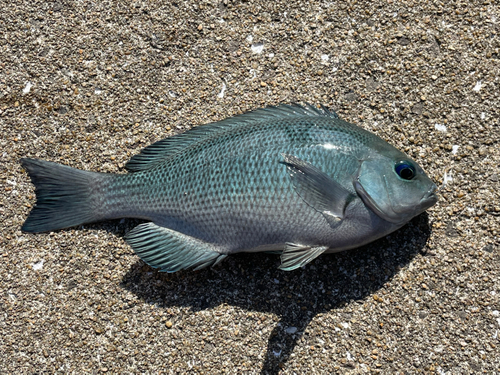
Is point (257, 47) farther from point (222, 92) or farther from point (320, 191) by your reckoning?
point (320, 191)

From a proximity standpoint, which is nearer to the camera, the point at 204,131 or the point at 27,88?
the point at 204,131

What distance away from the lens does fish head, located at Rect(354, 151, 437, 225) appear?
1.73 metres

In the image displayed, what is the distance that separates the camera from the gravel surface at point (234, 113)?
196cm

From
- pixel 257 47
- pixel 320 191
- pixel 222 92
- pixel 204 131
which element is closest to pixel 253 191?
pixel 320 191

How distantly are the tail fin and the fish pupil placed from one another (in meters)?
1.37

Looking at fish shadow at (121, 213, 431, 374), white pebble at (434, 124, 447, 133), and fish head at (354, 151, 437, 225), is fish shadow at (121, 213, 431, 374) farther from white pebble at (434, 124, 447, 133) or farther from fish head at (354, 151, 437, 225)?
white pebble at (434, 124, 447, 133)

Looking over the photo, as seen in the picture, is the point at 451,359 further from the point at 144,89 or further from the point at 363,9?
the point at 144,89

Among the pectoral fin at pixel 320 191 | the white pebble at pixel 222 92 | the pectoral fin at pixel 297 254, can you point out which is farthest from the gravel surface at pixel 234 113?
the pectoral fin at pixel 320 191

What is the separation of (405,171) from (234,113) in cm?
89

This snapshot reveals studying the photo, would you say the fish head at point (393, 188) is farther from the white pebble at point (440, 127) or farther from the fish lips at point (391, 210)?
the white pebble at point (440, 127)

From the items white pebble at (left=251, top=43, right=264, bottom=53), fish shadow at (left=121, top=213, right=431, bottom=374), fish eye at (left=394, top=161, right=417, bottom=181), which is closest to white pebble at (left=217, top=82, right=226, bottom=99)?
white pebble at (left=251, top=43, right=264, bottom=53)

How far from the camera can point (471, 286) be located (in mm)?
1946

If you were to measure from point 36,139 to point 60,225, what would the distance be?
51cm

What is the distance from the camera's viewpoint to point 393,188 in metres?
1.74
